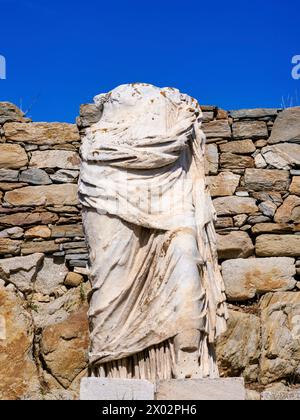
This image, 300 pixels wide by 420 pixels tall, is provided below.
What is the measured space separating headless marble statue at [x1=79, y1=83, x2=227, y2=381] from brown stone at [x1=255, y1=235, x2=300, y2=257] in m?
2.69

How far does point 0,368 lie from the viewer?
21.6 feet

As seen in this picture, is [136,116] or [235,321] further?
[235,321]

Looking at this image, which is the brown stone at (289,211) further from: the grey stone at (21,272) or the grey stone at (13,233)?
the grey stone at (13,233)

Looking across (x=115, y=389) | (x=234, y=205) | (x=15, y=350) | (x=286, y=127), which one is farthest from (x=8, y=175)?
(x=115, y=389)

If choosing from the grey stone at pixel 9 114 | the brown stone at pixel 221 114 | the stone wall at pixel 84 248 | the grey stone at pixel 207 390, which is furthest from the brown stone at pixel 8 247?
the grey stone at pixel 207 390

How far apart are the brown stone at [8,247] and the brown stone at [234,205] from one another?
2044 mm

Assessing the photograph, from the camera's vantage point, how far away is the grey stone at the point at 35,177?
291 inches

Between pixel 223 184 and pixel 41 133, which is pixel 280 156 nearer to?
pixel 223 184

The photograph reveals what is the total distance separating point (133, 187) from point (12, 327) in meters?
2.86

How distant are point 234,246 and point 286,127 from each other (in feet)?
4.54

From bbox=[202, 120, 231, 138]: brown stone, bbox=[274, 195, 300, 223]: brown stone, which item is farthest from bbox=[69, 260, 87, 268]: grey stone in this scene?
bbox=[274, 195, 300, 223]: brown stone

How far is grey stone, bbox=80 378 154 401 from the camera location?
386 cm
